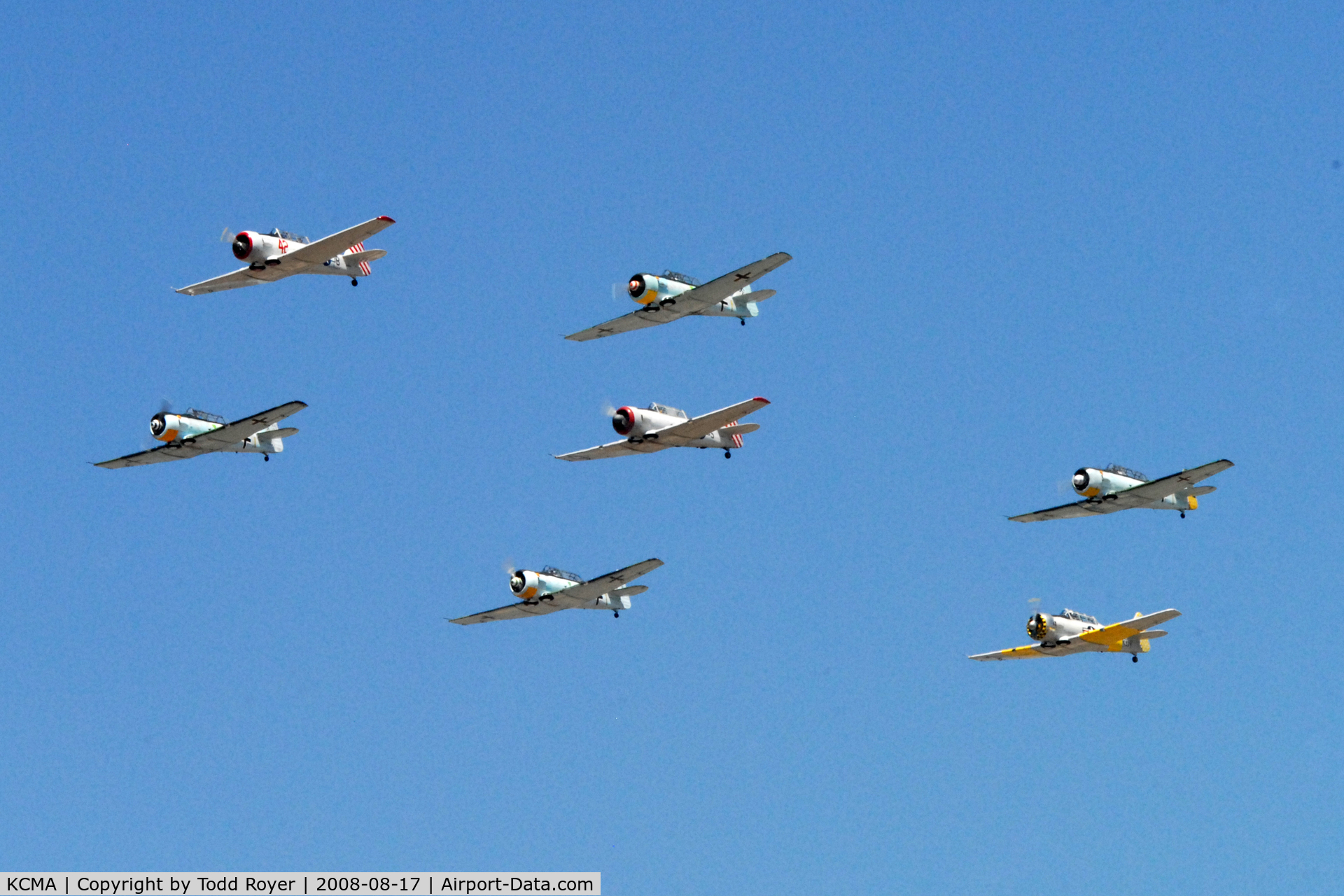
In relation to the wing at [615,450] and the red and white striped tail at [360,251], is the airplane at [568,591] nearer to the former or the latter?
the wing at [615,450]

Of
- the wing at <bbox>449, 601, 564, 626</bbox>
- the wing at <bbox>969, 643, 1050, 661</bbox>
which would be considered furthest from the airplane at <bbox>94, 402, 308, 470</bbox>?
the wing at <bbox>969, 643, 1050, 661</bbox>

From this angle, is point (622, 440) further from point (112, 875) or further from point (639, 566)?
point (112, 875)

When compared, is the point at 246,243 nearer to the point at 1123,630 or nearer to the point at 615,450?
the point at 615,450

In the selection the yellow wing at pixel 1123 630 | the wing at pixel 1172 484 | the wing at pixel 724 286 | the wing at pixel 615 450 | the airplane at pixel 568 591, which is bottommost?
the yellow wing at pixel 1123 630

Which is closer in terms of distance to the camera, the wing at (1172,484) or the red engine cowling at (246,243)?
the red engine cowling at (246,243)

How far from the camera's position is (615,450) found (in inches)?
4156

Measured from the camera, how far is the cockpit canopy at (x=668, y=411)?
343ft

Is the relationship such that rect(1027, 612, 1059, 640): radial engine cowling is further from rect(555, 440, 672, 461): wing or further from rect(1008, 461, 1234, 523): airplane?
rect(555, 440, 672, 461): wing

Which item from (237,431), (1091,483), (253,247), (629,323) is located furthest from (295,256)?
(1091,483)

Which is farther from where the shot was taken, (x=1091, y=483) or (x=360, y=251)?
(x=1091, y=483)

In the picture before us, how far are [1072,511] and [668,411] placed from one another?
22049mm

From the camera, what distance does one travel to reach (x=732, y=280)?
104250mm

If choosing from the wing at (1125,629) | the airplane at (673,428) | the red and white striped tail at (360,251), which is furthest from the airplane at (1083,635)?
the red and white striped tail at (360,251)

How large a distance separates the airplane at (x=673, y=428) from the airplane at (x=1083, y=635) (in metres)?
18.3
